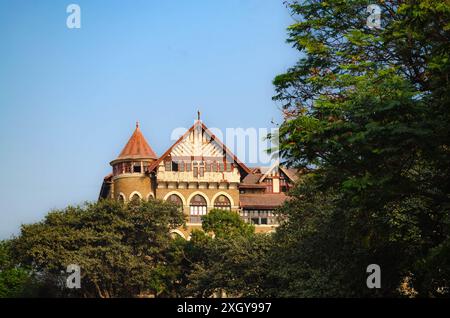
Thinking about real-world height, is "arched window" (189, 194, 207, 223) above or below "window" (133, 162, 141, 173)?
below

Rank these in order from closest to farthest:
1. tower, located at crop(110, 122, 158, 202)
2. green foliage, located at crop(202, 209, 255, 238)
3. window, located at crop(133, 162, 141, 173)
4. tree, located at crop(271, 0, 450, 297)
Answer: tree, located at crop(271, 0, 450, 297) < green foliage, located at crop(202, 209, 255, 238) < tower, located at crop(110, 122, 158, 202) < window, located at crop(133, 162, 141, 173)

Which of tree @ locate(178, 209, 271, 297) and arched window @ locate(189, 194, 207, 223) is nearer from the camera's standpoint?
tree @ locate(178, 209, 271, 297)

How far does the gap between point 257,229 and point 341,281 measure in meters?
43.5

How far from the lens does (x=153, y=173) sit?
72.1 m

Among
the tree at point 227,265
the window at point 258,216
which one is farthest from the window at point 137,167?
the tree at point 227,265

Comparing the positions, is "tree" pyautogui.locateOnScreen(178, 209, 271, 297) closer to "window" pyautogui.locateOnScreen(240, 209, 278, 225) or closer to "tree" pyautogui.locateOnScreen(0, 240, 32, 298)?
"tree" pyautogui.locateOnScreen(0, 240, 32, 298)

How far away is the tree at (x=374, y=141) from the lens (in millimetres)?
20672

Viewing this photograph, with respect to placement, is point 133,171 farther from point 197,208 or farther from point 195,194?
point 197,208

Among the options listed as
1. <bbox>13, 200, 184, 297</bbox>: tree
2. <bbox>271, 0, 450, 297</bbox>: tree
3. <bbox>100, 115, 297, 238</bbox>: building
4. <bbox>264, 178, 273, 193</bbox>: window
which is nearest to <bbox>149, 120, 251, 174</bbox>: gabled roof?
<bbox>100, 115, 297, 238</bbox>: building

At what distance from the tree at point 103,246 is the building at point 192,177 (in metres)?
14.2

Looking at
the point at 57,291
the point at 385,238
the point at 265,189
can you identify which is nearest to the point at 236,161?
the point at 265,189

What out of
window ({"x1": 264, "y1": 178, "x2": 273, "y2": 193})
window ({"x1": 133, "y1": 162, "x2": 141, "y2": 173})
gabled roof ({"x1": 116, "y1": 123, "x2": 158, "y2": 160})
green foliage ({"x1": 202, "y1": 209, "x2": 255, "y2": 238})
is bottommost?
green foliage ({"x1": 202, "y1": 209, "x2": 255, "y2": 238})

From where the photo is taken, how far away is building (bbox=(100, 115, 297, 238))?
71062mm

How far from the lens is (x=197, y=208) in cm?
7119
